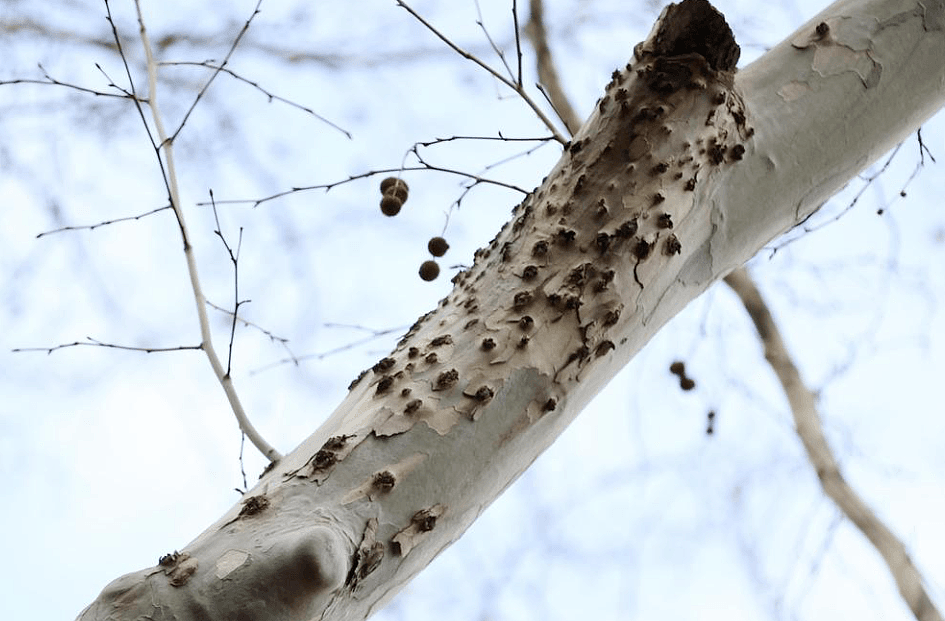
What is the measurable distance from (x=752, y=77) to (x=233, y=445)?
206 centimetres

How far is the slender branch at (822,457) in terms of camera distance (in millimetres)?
1694

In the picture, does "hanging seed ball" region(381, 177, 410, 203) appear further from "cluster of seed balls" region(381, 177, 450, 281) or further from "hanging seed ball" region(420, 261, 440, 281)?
"hanging seed ball" region(420, 261, 440, 281)

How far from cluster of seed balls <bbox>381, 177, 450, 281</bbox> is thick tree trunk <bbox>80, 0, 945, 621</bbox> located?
0.50 metres

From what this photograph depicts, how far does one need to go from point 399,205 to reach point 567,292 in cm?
68

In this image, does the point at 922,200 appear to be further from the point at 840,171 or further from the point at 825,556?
the point at 840,171

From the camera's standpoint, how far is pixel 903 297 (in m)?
2.47

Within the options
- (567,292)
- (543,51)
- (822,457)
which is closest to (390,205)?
(567,292)

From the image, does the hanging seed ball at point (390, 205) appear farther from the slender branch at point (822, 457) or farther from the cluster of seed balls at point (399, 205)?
the slender branch at point (822, 457)

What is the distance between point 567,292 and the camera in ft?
2.45

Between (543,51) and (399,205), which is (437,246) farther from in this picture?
(543,51)

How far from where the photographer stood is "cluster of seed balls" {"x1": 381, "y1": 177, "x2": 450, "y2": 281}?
1.38m

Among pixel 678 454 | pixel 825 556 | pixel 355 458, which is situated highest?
pixel 678 454

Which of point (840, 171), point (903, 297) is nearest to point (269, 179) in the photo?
point (903, 297)

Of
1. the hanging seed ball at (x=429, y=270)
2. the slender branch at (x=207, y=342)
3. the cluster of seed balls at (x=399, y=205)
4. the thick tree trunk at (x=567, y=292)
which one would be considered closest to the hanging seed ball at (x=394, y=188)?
the cluster of seed balls at (x=399, y=205)
